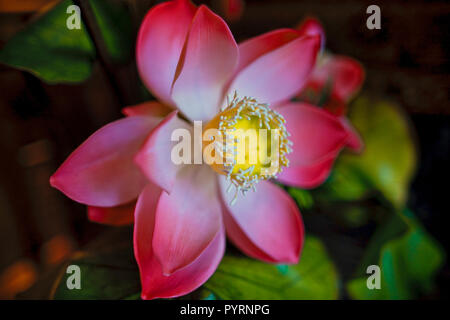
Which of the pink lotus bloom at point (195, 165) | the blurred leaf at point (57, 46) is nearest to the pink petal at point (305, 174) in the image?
the pink lotus bloom at point (195, 165)

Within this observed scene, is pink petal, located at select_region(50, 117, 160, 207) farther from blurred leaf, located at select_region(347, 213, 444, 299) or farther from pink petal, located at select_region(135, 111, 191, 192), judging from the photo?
blurred leaf, located at select_region(347, 213, 444, 299)

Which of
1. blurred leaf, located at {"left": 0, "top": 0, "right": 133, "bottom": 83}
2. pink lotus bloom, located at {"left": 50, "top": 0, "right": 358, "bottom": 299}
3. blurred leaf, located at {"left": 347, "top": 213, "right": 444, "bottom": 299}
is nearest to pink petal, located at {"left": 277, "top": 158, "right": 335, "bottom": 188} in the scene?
pink lotus bloom, located at {"left": 50, "top": 0, "right": 358, "bottom": 299}

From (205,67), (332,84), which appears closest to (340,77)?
(332,84)

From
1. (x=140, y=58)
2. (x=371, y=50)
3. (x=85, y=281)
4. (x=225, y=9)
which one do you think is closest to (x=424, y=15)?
(x=371, y=50)

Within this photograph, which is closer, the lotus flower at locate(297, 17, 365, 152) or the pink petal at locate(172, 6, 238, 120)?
the pink petal at locate(172, 6, 238, 120)

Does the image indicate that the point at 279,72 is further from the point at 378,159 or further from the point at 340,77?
the point at 378,159

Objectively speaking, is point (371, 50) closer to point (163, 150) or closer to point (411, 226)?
point (411, 226)
